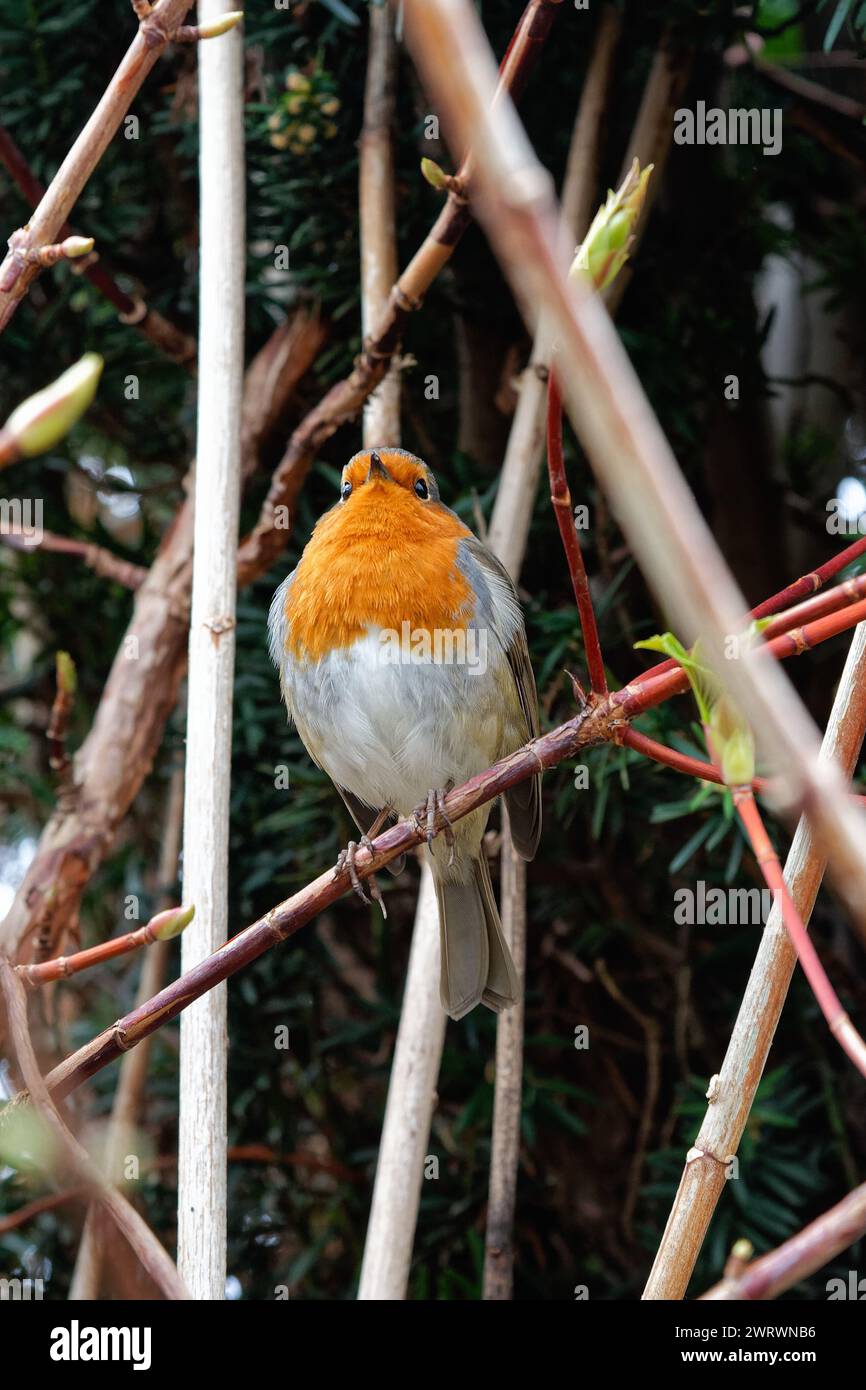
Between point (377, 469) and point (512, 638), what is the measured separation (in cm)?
39

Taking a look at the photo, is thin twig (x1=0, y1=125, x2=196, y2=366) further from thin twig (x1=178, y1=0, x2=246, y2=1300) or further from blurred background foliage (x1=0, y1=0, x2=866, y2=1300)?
thin twig (x1=178, y1=0, x2=246, y2=1300)

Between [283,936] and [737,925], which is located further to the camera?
[737,925]

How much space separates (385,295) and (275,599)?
62 centimetres

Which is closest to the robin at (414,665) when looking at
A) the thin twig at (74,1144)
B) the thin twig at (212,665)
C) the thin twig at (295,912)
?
the thin twig at (212,665)

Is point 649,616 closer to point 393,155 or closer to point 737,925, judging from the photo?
point 737,925

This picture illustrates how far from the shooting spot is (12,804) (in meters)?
3.26

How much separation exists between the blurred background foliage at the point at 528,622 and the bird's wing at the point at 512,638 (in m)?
0.17

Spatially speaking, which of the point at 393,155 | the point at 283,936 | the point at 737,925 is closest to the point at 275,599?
the point at 393,155

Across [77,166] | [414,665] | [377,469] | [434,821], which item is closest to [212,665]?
[434,821]

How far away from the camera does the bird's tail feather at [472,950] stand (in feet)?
7.05

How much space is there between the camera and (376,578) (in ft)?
7.69

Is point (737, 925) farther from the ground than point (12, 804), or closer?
closer

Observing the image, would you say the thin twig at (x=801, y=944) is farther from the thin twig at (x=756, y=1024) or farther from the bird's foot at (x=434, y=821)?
the bird's foot at (x=434, y=821)
